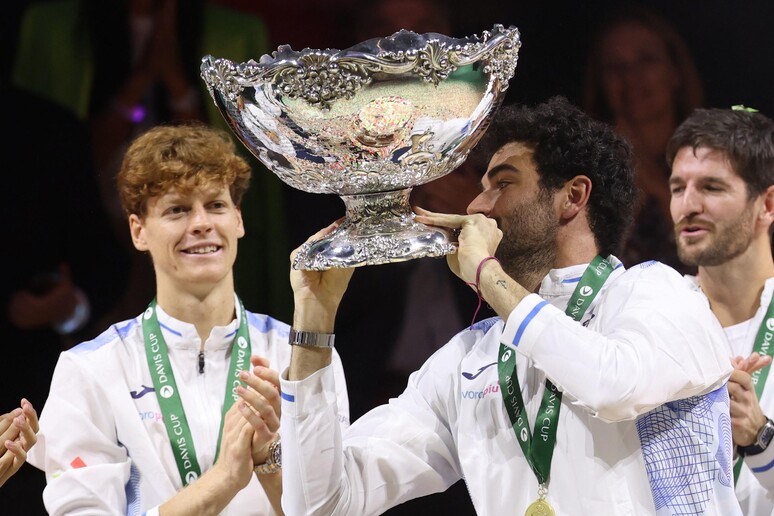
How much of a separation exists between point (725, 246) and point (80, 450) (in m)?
2.35

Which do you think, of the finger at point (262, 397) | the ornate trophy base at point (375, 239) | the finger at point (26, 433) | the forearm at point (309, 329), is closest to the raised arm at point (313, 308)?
the forearm at point (309, 329)

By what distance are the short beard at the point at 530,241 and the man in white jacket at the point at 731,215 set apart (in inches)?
52.4

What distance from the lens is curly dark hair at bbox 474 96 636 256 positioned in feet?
9.61

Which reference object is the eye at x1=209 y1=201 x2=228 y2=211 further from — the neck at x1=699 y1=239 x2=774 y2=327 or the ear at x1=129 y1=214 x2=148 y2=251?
the neck at x1=699 y1=239 x2=774 y2=327

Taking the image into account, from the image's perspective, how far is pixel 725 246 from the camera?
4012mm

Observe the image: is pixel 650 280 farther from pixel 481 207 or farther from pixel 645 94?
pixel 645 94

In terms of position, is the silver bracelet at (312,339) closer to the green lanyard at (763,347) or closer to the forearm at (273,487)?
the forearm at (273,487)

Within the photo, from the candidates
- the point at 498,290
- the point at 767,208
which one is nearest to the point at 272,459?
the point at 498,290

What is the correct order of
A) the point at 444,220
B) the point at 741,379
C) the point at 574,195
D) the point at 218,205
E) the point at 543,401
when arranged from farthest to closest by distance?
the point at 218,205 < the point at 741,379 < the point at 574,195 < the point at 543,401 < the point at 444,220

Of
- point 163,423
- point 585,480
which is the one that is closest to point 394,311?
point 163,423

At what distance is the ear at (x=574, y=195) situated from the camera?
9.56 ft

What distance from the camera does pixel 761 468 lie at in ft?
11.6

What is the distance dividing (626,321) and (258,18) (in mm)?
2796

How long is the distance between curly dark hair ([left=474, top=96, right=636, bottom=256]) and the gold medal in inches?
28.5
